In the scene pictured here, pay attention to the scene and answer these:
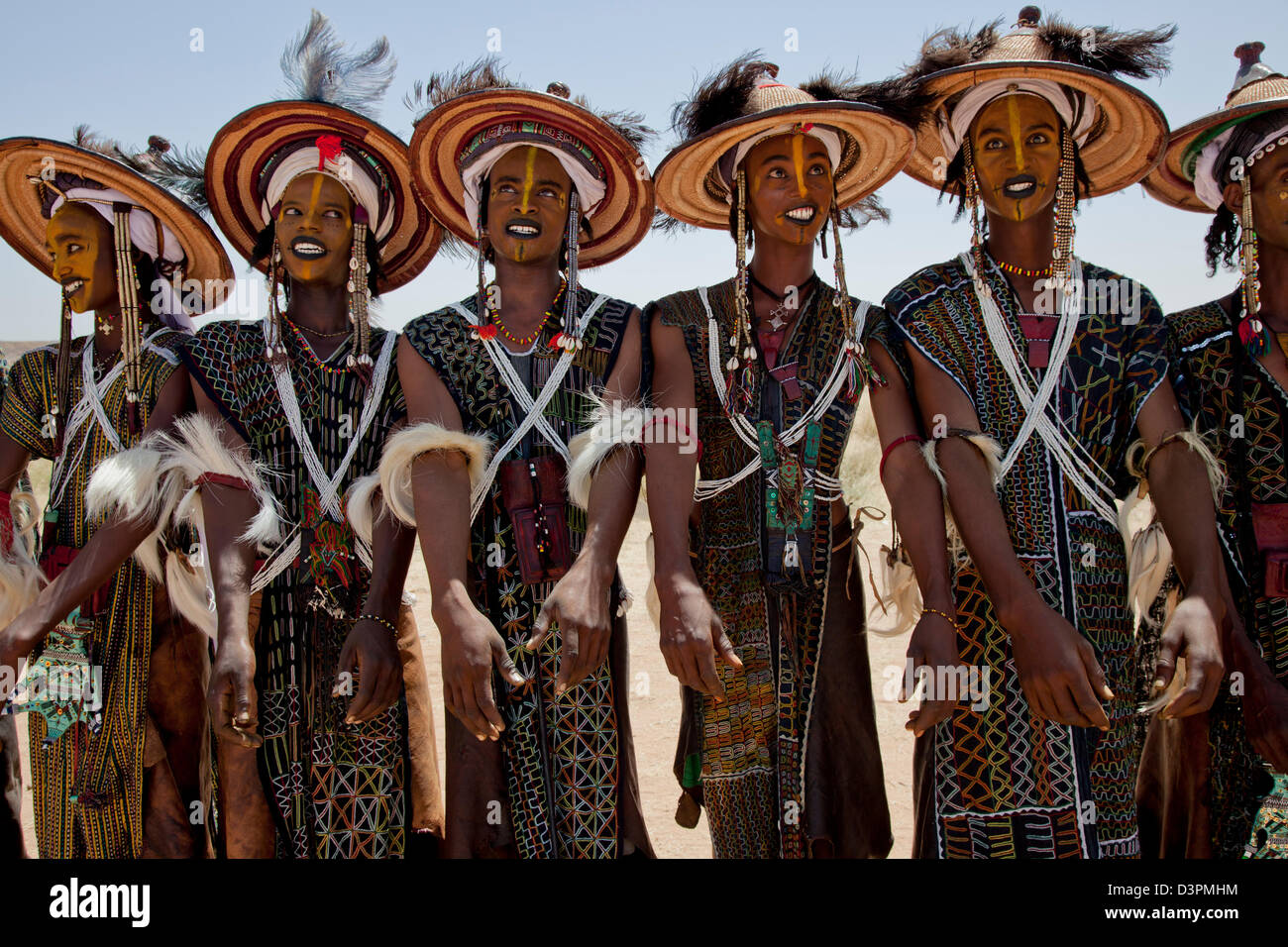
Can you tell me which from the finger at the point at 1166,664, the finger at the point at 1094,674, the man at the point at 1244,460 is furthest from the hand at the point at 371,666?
the man at the point at 1244,460

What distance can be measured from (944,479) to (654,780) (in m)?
3.46

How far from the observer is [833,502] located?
4121 millimetres

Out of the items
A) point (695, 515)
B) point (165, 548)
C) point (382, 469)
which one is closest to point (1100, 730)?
point (695, 515)

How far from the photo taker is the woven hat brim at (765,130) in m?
3.99

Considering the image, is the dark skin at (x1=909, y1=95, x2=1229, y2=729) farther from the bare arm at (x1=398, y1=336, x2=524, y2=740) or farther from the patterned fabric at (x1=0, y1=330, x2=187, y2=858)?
the patterned fabric at (x1=0, y1=330, x2=187, y2=858)

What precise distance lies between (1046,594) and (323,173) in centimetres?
288

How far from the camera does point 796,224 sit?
4098 mm

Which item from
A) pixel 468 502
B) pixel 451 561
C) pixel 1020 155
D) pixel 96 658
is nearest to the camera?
pixel 451 561

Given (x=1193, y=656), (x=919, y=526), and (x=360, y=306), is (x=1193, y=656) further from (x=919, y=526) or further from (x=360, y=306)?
(x=360, y=306)

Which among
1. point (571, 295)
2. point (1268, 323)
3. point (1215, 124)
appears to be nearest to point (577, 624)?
point (571, 295)

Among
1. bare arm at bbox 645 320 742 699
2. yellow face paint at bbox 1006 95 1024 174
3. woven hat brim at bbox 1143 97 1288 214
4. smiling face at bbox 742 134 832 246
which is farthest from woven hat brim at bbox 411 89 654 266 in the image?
woven hat brim at bbox 1143 97 1288 214

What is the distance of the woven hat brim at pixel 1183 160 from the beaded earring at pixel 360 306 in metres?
2.95

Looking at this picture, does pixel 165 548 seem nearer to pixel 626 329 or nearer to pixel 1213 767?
pixel 626 329

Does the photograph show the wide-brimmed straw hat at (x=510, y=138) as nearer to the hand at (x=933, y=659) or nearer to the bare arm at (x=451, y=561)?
the bare arm at (x=451, y=561)
